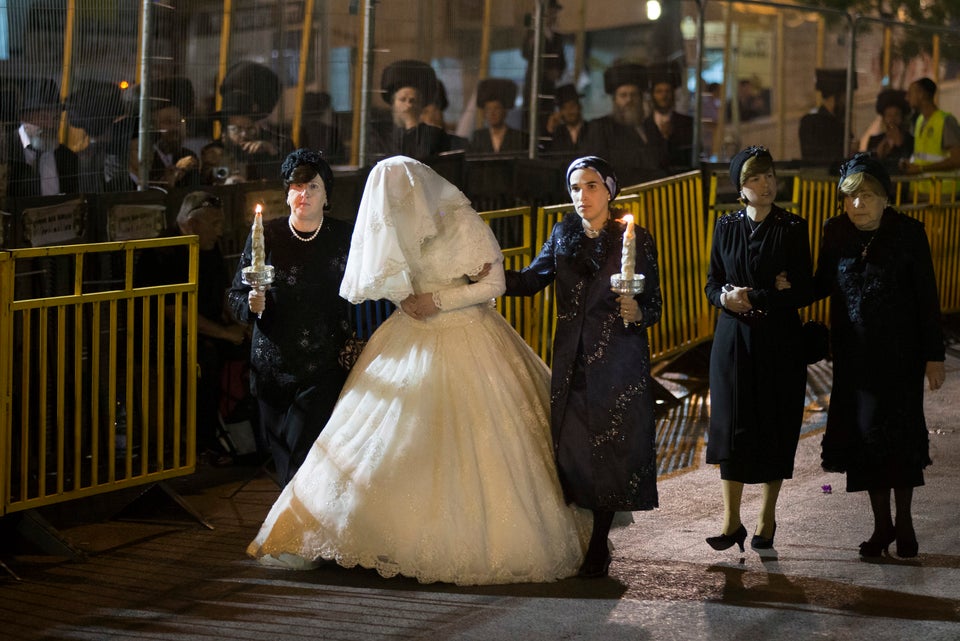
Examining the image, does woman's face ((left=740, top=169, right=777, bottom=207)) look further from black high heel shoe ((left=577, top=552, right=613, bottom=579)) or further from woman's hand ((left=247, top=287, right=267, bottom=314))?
woman's hand ((left=247, top=287, right=267, bottom=314))

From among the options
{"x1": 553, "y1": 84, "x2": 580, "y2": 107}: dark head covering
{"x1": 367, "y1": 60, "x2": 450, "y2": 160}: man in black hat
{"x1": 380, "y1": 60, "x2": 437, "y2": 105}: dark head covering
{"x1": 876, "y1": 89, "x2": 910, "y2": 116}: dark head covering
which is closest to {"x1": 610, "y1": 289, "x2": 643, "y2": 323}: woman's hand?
{"x1": 367, "y1": 60, "x2": 450, "y2": 160}: man in black hat

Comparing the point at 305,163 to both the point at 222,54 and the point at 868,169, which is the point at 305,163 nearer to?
the point at 868,169

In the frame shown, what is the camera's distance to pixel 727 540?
6.82 meters

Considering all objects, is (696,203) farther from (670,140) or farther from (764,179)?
(764,179)

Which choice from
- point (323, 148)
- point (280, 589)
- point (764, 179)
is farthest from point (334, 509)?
point (323, 148)

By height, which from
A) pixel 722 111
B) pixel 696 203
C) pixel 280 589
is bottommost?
pixel 280 589

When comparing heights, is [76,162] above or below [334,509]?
above

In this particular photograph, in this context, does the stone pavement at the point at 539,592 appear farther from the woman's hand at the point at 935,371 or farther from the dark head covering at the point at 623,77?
the dark head covering at the point at 623,77

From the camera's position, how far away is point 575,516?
6.62 m

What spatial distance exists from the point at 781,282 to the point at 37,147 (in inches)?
172

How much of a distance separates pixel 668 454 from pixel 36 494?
3.81 metres

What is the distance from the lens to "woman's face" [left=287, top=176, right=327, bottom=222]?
694 centimetres

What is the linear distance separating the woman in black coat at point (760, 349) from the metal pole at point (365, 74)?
15.6ft

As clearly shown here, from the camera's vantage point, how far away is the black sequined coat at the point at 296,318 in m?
6.94
